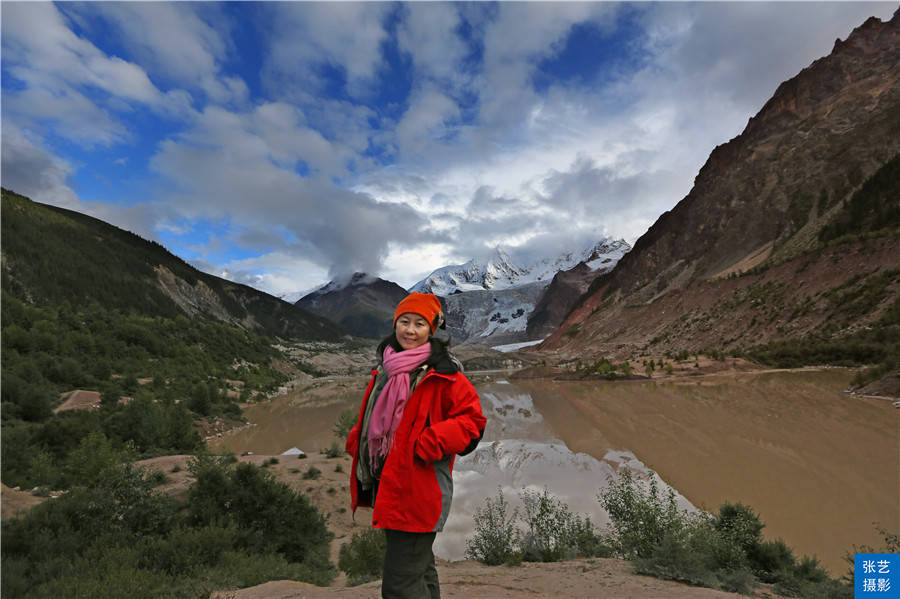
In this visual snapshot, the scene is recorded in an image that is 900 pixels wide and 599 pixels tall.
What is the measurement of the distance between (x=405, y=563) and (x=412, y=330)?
1522 millimetres

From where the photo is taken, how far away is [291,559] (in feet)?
25.2

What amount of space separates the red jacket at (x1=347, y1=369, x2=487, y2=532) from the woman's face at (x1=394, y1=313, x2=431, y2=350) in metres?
0.38

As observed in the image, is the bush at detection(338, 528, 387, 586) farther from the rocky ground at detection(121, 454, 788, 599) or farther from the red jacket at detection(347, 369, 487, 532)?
the red jacket at detection(347, 369, 487, 532)

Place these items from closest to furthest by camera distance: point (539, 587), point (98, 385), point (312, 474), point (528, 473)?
1. point (539, 587)
2. point (528, 473)
3. point (312, 474)
4. point (98, 385)

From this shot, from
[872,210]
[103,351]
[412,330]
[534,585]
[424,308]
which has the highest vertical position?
[872,210]

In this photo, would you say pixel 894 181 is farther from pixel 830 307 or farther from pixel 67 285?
pixel 67 285

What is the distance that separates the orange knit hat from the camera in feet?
9.82

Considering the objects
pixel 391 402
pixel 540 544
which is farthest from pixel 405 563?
pixel 540 544

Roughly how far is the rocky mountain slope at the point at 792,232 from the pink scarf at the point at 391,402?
3014 cm

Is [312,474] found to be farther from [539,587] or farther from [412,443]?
[412,443]

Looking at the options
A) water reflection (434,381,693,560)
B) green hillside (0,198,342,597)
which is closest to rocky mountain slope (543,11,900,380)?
water reflection (434,381,693,560)

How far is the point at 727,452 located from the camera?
11398 mm

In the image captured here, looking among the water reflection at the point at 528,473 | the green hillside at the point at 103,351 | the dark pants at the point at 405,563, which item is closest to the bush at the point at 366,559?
the water reflection at the point at 528,473

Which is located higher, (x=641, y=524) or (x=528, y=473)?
(x=641, y=524)
